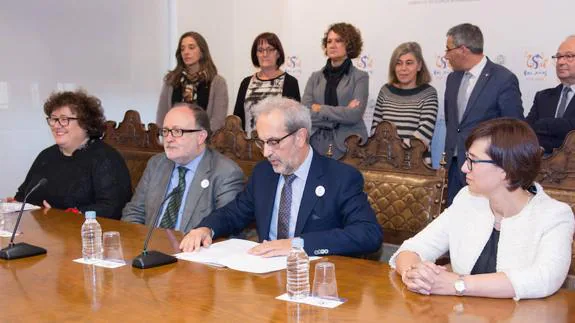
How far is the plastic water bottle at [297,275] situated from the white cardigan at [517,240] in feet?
1.44

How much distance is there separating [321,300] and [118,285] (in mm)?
654

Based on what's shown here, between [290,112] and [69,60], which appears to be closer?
[290,112]

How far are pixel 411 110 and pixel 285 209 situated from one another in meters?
2.20

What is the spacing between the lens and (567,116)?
170 inches

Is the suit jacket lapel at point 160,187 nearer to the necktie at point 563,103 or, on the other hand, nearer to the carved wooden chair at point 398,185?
the carved wooden chair at point 398,185

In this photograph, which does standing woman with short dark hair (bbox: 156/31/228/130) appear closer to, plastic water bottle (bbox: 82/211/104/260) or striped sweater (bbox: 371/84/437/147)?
striped sweater (bbox: 371/84/437/147)

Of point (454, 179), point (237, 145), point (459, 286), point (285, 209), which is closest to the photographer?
point (459, 286)

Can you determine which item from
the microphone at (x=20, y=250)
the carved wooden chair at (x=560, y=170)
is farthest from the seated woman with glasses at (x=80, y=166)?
the carved wooden chair at (x=560, y=170)

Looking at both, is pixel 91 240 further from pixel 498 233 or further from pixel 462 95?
pixel 462 95

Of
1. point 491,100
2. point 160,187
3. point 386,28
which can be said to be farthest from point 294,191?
point 386,28

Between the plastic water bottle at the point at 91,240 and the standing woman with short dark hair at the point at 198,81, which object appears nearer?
the plastic water bottle at the point at 91,240

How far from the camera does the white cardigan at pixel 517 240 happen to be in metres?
2.08

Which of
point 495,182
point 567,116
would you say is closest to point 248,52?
point 567,116

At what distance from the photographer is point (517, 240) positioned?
227 cm
